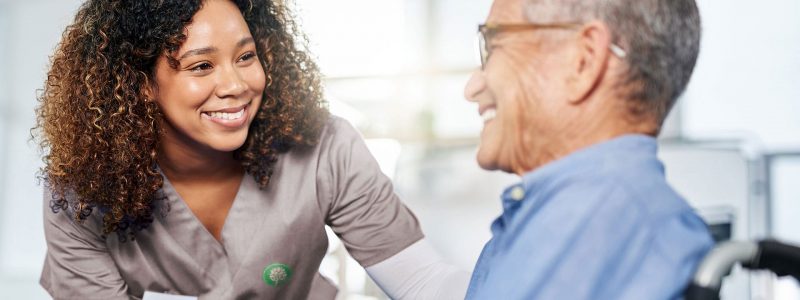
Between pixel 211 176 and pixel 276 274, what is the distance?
179 millimetres

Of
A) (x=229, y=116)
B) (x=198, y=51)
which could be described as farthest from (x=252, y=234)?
(x=198, y=51)

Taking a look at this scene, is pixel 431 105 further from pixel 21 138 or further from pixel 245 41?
pixel 245 41

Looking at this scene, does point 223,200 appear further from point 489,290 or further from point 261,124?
point 489,290

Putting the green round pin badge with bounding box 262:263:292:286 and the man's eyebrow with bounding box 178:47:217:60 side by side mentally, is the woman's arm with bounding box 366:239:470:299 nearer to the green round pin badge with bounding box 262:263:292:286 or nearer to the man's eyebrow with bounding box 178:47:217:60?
the green round pin badge with bounding box 262:263:292:286

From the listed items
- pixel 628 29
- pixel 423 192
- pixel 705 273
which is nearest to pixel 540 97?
pixel 628 29

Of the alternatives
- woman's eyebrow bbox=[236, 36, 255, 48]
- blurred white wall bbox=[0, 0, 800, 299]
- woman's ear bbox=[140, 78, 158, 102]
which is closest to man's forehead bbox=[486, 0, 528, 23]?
woman's eyebrow bbox=[236, 36, 255, 48]

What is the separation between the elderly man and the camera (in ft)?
1.93

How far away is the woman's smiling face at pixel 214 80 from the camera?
956 mm

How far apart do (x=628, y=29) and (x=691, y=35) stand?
0.21 feet

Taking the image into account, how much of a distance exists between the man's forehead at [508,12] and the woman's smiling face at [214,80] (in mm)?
398

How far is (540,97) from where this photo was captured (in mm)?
681

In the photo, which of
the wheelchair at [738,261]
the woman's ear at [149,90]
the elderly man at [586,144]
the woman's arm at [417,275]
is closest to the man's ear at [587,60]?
the elderly man at [586,144]

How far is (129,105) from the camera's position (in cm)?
98

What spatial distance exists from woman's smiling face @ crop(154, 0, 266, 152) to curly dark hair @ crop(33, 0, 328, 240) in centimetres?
2
